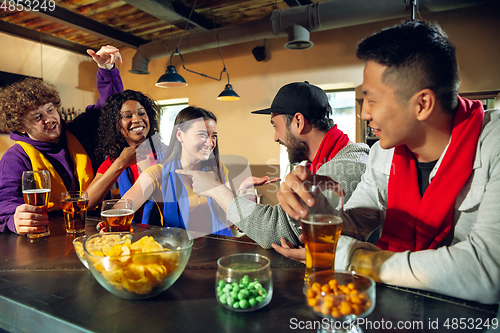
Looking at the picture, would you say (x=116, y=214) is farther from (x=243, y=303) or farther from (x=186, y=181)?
(x=186, y=181)

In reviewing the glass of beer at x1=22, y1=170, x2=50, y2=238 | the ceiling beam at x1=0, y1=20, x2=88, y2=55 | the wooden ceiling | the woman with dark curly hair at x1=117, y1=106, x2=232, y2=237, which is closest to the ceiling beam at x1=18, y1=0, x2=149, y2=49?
the wooden ceiling

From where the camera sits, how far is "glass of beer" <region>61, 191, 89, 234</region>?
1.35 m

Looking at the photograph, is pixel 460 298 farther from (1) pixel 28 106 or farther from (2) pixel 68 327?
(1) pixel 28 106

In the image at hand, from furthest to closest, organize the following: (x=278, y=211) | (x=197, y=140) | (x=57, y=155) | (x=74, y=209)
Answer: (x=197, y=140) < (x=57, y=155) < (x=74, y=209) < (x=278, y=211)

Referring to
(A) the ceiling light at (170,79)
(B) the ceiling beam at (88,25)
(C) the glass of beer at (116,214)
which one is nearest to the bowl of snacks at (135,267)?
(C) the glass of beer at (116,214)

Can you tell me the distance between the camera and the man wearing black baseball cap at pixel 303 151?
1.19m

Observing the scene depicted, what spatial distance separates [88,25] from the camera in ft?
16.2

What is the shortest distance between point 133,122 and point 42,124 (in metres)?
0.53

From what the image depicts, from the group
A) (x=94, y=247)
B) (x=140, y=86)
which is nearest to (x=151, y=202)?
(x=94, y=247)

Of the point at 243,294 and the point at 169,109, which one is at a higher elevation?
the point at 169,109

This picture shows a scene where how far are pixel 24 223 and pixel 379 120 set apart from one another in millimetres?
1421

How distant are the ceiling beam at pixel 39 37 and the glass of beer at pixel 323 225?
20.3 feet

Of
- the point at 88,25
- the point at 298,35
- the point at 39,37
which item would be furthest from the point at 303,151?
the point at 39,37

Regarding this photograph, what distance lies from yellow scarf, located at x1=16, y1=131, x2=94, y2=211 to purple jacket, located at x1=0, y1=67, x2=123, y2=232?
0.03m
